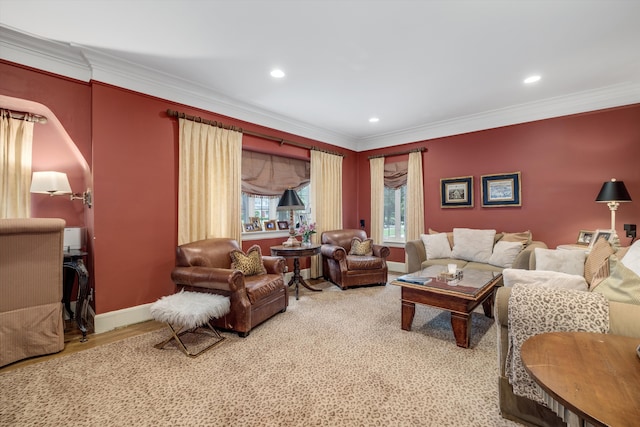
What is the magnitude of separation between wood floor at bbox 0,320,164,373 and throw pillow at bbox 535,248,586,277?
4.01 m

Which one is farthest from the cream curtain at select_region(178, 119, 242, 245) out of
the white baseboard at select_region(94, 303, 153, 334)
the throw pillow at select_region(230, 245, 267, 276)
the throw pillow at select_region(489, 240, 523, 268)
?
the throw pillow at select_region(489, 240, 523, 268)

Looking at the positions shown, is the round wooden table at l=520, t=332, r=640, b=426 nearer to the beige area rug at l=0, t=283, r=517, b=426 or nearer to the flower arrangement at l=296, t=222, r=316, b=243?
the beige area rug at l=0, t=283, r=517, b=426

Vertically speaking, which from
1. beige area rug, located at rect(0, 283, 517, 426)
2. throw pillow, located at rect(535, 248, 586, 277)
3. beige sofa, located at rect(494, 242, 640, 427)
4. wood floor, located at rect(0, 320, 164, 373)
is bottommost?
beige area rug, located at rect(0, 283, 517, 426)

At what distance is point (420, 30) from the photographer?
2537 mm

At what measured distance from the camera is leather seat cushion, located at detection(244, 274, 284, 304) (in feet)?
9.85

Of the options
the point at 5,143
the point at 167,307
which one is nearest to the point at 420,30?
the point at 167,307

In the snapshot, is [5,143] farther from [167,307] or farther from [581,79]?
[581,79]

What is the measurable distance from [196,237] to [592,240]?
16.5 ft

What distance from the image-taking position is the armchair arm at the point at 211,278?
2.83m

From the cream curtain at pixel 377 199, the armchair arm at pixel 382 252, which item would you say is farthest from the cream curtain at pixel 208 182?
the cream curtain at pixel 377 199

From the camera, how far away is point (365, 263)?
4.58 metres

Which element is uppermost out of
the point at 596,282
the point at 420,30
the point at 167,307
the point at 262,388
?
the point at 420,30

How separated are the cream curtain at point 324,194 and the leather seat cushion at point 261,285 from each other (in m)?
1.87

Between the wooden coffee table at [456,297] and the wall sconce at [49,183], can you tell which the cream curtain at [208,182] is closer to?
the wall sconce at [49,183]
